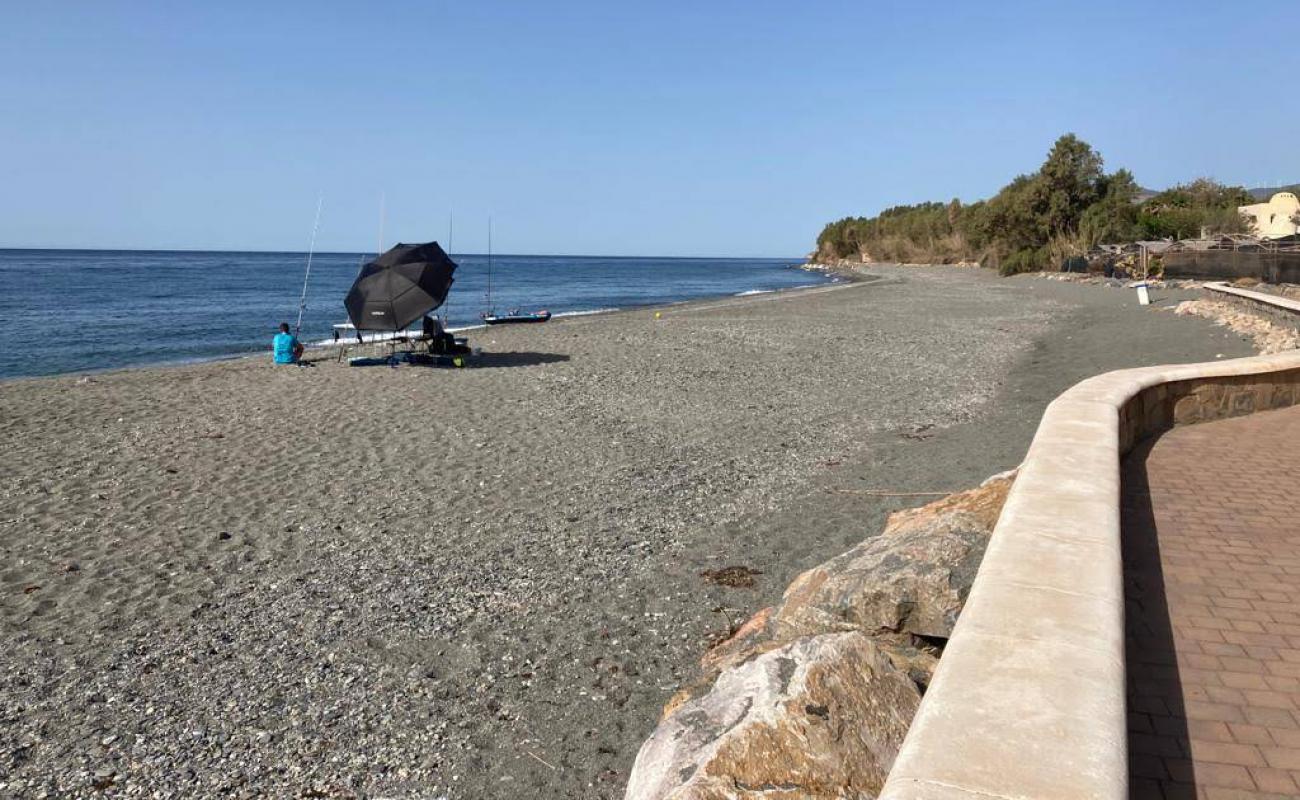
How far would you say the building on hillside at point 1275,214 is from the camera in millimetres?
48616

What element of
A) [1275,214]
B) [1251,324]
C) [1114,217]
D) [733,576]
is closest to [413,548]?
[733,576]

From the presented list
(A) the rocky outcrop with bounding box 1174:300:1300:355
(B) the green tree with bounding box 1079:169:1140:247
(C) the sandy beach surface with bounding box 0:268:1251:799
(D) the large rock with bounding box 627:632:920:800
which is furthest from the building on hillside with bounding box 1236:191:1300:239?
(D) the large rock with bounding box 627:632:920:800

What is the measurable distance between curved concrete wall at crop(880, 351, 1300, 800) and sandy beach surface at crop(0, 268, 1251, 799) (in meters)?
2.34

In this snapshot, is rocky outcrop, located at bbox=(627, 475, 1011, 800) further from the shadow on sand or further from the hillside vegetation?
the hillside vegetation

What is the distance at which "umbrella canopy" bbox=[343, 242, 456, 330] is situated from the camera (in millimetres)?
15602

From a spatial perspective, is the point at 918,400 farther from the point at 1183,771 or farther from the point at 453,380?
the point at 1183,771

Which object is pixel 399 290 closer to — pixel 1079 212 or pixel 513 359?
pixel 513 359

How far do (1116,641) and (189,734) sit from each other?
4.57 metres

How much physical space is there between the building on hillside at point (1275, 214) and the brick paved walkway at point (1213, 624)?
51967 millimetres

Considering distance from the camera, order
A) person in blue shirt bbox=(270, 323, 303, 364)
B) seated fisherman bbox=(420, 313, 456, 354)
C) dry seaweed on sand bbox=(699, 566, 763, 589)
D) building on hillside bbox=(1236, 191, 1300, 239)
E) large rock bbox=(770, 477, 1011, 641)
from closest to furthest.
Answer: large rock bbox=(770, 477, 1011, 641) → dry seaweed on sand bbox=(699, 566, 763, 589) → seated fisherman bbox=(420, 313, 456, 354) → person in blue shirt bbox=(270, 323, 303, 364) → building on hillside bbox=(1236, 191, 1300, 239)

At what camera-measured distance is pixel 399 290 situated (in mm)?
15742

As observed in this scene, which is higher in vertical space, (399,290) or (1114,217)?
(1114,217)

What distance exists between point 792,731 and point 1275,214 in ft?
202

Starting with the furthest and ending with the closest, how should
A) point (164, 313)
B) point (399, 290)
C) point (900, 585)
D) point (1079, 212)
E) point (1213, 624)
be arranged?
point (1079, 212), point (164, 313), point (399, 290), point (900, 585), point (1213, 624)
